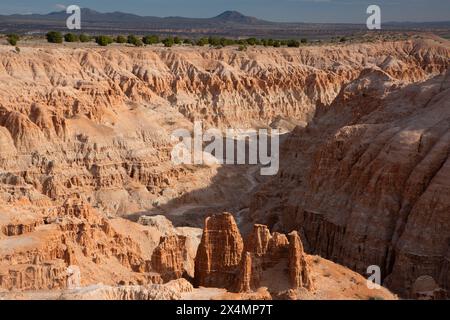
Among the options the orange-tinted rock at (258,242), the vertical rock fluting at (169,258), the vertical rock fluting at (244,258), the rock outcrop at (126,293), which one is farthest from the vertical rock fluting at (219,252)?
the rock outcrop at (126,293)

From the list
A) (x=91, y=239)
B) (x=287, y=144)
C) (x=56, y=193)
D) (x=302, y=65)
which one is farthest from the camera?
(x=302, y=65)

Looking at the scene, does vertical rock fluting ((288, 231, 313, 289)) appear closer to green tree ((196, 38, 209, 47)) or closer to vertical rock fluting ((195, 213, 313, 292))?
vertical rock fluting ((195, 213, 313, 292))

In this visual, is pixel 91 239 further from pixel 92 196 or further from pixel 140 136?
pixel 140 136

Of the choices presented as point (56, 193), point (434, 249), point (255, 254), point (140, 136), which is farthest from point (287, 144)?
point (255, 254)

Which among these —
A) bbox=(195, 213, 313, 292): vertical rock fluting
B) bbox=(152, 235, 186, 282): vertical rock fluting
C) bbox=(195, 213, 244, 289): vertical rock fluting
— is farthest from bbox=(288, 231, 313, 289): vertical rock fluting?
bbox=(152, 235, 186, 282): vertical rock fluting

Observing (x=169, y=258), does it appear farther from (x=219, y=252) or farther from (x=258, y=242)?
(x=258, y=242)
